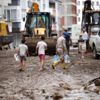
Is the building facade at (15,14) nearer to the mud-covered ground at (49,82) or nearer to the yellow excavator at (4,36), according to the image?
the yellow excavator at (4,36)

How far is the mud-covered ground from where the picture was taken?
1623 cm

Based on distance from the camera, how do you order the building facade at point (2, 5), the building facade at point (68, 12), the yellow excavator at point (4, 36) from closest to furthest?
the yellow excavator at point (4, 36)
the building facade at point (2, 5)
the building facade at point (68, 12)

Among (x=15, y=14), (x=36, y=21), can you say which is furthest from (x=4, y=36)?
(x=15, y=14)

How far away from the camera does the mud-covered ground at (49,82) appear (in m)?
16.2

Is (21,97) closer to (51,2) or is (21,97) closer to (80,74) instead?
(80,74)

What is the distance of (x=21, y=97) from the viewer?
1597cm

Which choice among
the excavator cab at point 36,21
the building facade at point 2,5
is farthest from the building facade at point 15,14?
the excavator cab at point 36,21

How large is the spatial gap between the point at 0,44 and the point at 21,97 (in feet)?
115

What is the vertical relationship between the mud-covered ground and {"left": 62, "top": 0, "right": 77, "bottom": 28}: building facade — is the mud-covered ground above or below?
above

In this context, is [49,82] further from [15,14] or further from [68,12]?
[68,12]

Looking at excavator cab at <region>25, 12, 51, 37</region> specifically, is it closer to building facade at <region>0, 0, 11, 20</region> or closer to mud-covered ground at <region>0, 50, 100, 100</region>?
mud-covered ground at <region>0, 50, 100, 100</region>

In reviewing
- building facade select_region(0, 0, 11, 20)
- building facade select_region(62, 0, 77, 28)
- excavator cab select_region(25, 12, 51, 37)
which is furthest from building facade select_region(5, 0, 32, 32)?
building facade select_region(62, 0, 77, 28)

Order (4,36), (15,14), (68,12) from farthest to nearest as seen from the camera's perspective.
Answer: (68,12), (15,14), (4,36)

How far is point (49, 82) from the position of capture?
65.9 feet
